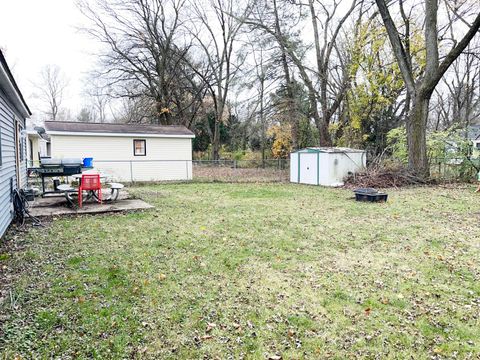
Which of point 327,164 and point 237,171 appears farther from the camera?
point 237,171

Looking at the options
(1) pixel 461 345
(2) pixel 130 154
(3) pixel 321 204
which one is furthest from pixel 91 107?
(1) pixel 461 345

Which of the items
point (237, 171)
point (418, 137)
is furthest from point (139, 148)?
point (418, 137)

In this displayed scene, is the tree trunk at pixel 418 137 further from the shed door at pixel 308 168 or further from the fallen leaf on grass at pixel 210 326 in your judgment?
the fallen leaf on grass at pixel 210 326

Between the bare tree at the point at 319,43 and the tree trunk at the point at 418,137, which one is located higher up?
the bare tree at the point at 319,43

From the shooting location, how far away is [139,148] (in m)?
15.9

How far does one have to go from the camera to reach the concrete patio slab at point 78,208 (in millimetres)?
7507

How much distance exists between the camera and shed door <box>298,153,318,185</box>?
47.4ft

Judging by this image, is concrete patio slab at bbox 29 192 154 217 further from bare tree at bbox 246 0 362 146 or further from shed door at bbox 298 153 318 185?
bare tree at bbox 246 0 362 146

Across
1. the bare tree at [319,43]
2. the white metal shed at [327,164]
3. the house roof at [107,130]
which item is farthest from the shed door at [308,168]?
the house roof at [107,130]

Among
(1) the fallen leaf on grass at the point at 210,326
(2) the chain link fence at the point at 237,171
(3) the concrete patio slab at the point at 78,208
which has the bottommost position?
(1) the fallen leaf on grass at the point at 210,326

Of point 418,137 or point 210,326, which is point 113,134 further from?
point 210,326

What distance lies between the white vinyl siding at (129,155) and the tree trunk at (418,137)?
10214 mm

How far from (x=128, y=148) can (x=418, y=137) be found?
507 inches

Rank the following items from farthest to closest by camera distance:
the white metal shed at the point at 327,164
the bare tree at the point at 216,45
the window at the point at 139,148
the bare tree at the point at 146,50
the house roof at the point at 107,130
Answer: the bare tree at the point at 216,45 → the bare tree at the point at 146,50 → the window at the point at 139,148 → the house roof at the point at 107,130 → the white metal shed at the point at 327,164
